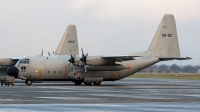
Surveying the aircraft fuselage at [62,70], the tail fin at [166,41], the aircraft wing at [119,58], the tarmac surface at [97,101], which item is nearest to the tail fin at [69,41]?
the aircraft fuselage at [62,70]

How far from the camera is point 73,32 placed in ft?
242

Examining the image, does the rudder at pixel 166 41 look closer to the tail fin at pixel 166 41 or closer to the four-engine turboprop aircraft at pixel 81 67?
the tail fin at pixel 166 41

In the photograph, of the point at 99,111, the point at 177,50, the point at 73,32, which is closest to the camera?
the point at 99,111

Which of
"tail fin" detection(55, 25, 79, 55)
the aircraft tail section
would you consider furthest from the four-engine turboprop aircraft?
"tail fin" detection(55, 25, 79, 55)

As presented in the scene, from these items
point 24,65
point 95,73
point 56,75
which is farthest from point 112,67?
point 24,65

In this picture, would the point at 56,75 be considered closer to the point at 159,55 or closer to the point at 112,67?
the point at 112,67

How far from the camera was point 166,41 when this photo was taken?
2345 inches

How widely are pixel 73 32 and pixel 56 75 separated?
61.7 feet

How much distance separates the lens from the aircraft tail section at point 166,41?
59312 millimetres

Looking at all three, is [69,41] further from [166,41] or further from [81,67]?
[166,41]

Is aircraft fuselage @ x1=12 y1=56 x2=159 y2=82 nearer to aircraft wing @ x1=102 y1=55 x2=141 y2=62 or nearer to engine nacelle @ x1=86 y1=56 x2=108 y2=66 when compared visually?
engine nacelle @ x1=86 y1=56 x2=108 y2=66

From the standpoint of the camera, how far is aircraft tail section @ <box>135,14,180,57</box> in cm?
5931

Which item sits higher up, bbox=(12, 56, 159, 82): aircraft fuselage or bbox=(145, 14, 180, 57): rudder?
bbox=(145, 14, 180, 57): rudder

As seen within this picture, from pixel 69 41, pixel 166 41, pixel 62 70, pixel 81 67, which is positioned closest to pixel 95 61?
pixel 81 67
